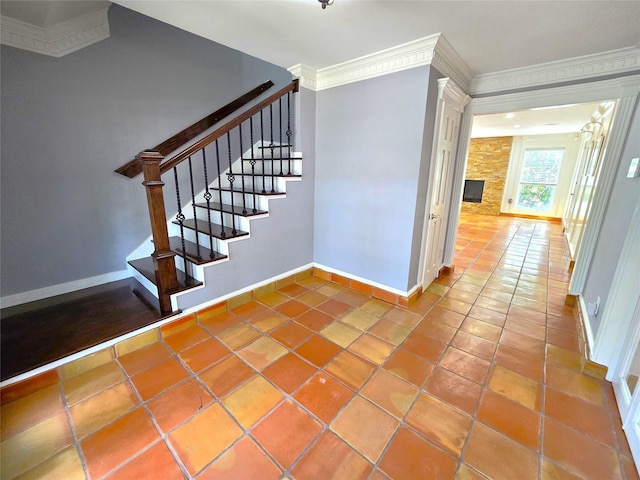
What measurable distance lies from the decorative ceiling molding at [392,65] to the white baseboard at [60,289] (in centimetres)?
268

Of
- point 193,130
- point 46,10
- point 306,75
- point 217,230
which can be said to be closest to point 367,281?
point 217,230

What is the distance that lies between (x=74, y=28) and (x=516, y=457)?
159 inches

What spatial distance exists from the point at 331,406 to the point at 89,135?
289 cm

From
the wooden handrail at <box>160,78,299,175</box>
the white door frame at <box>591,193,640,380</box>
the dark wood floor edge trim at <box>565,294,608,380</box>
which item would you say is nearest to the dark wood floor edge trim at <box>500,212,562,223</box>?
the dark wood floor edge trim at <box>565,294,608,380</box>

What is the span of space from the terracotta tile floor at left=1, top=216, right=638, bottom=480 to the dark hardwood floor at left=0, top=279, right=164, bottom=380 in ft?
0.56

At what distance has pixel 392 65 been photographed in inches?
88.4

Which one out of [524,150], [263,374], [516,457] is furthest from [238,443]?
[524,150]

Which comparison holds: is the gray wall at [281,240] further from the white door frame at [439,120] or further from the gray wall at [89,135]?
the white door frame at [439,120]

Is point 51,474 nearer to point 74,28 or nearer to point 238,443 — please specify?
point 238,443

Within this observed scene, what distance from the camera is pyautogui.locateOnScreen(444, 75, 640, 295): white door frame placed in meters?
2.16

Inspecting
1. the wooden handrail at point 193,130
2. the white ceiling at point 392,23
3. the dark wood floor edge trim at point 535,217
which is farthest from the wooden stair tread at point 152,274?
the dark wood floor edge trim at point 535,217

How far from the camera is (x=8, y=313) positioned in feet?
6.47

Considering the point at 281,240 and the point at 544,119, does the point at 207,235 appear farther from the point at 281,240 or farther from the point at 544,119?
the point at 544,119

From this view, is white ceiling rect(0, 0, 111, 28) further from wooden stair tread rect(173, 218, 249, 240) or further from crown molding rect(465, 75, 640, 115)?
crown molding rect(465, 75, 640, 115)
